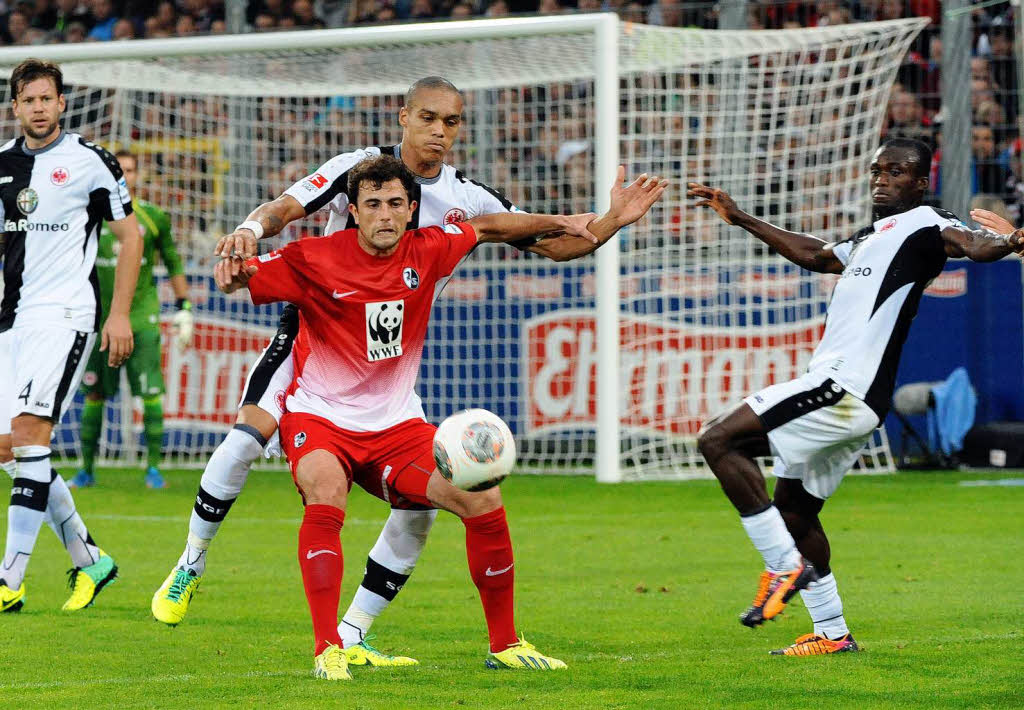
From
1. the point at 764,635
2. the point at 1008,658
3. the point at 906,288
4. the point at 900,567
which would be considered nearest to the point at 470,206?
the point at 906,288

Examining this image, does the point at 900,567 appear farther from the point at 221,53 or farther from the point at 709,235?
the point at 221,53

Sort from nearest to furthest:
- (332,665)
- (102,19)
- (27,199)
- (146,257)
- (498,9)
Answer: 1. (332,665)
2. (27,199)
3. (146,257)
4. (498,9)
5. (102,19)

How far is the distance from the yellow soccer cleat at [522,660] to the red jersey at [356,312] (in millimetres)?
975

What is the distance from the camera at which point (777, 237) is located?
21.6ft

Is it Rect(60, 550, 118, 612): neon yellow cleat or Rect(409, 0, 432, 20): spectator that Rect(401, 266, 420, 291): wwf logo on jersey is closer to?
Rect(60, 550, 118, 612): neon yellow cleat

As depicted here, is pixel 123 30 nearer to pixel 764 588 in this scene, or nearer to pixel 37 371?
pixel 37 371

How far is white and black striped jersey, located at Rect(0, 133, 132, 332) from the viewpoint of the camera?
7270 mm

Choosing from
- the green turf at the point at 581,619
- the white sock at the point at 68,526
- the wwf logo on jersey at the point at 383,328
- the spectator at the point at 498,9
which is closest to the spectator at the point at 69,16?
the spectator at the point at 498,9

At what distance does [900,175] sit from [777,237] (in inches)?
24.4

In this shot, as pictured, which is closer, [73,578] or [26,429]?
[26,429]

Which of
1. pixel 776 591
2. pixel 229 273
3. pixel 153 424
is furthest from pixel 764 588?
pixel 153 424

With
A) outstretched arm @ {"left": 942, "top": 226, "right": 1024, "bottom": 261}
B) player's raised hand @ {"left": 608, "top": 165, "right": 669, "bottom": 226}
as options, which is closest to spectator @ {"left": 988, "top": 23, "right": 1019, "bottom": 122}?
outstretched arm @ {"left": 942, "top": 226, "right": 1024, "bottom": 261}

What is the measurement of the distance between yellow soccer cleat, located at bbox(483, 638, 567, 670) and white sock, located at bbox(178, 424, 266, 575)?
4.18 ft

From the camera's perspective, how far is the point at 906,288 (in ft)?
20.0
